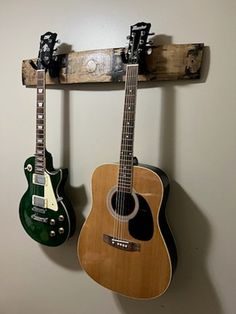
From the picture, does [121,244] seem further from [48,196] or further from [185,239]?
[48,196]

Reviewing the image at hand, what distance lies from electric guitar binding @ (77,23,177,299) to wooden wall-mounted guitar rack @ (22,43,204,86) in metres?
0.09

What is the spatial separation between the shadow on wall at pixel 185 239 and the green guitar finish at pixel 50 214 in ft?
1.49

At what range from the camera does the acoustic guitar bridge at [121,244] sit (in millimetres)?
1132

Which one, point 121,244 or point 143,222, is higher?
point 143,222

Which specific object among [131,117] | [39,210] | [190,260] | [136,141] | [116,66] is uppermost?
[116,66]

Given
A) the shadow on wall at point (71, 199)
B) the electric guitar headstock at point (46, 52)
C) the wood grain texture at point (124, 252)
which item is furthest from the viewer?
the shadow on wall at point (71, 199)

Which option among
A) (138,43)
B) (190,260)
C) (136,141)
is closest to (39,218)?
(136,141)

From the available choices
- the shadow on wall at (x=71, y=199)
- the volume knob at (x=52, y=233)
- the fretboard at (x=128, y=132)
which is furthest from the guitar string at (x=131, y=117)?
the volume knob at (x=52, y=233)

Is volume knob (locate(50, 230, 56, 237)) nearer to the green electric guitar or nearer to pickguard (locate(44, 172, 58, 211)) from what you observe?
the green electric guitar

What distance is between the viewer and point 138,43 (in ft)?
3.59

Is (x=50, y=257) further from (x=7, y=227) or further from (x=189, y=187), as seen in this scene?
(x=189, y=187)

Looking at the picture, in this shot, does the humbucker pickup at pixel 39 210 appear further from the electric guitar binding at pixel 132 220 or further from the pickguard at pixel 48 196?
the electric guitar binding at pixel 132 220

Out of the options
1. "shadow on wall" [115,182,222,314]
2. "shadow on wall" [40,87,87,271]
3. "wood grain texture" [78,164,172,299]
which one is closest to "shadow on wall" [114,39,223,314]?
"shadow on wall" [115,182,222,314]

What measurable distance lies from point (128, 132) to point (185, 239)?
503 millimetres
